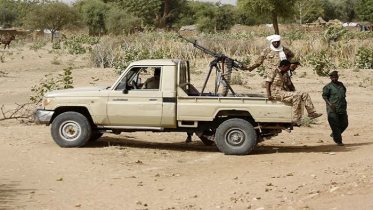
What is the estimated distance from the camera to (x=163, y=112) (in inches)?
483

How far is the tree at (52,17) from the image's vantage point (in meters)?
66.8

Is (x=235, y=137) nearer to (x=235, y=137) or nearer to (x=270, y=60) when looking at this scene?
(x=235, y=137)

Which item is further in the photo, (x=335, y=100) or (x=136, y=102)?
(x=335, y=100)

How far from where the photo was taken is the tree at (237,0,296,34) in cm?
5253

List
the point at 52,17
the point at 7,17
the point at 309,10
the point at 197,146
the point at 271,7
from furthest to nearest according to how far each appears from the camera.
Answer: the point at 7,17, the point at 309,10, the point at 52,17, the point at 271,7, the point at 197,146

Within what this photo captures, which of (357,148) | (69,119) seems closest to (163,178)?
(69,119)

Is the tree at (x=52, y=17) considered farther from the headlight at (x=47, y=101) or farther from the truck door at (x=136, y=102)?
the truck door at (x=136, y=102)

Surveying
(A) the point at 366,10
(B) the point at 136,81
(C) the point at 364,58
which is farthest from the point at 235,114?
(A) the point at 366,10

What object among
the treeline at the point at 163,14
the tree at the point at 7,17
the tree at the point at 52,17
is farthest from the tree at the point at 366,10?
the tree at the point at 7,17

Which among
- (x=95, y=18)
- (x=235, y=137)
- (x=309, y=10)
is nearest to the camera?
(x=235, y=137)

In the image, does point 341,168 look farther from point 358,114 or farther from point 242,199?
point 358,114

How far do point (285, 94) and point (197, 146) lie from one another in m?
2.67

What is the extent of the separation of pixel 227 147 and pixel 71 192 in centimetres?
369

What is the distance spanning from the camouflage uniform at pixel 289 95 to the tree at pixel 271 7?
4073 centimetres
